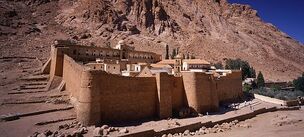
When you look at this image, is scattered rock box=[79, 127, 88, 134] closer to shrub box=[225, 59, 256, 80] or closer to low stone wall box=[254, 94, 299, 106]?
low stone wall box=[254, 94, 299, 106]

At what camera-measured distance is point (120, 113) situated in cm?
1922

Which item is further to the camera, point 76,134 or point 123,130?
point 123,130

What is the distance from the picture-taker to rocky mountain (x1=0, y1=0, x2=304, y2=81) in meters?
48.6

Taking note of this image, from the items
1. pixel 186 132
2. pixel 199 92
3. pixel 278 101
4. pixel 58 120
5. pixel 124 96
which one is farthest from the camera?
pixel 278 101

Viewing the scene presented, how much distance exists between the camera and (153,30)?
60281mm

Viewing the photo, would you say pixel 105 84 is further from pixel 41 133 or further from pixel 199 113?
pixel 199 113

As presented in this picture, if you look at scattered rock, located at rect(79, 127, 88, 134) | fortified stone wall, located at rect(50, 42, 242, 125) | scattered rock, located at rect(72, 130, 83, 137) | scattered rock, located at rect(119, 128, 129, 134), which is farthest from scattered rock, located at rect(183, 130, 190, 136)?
scattered rock, located at rect(72, 130, 83, 137)

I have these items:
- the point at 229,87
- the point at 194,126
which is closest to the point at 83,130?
the point at 194,126

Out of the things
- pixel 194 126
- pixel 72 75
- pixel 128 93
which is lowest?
pixel 194 126

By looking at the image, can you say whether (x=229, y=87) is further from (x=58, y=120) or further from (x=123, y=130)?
(x=58, y=120)

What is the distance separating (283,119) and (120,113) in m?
12.8

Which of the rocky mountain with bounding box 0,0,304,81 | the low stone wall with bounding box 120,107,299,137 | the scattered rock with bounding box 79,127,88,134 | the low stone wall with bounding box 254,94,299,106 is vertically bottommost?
the low stone wall with bounding box 120,107,299,137

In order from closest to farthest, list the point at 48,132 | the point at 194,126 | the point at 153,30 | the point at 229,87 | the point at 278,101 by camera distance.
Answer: the point at 48,132 → the point at 194,126 → the point at 229,87 → the point at 278,101 → the point at 153,30

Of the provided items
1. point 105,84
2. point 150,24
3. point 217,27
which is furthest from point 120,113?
point 217,27
